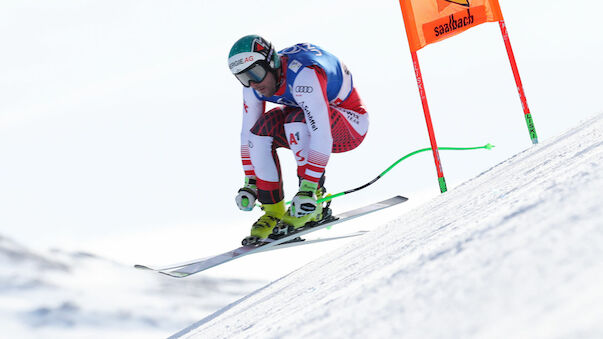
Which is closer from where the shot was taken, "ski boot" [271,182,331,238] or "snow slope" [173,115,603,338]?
"snow slope" [173,115,603,338]

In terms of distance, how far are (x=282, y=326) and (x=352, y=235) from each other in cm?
380

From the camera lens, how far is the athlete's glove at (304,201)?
426 centimetres

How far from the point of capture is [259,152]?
451 cm

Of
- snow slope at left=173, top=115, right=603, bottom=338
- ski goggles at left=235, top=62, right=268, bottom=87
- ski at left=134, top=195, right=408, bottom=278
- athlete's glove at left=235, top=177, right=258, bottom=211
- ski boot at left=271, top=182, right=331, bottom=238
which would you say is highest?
ski goggles at left=235, top=62, right=268, bottom=87

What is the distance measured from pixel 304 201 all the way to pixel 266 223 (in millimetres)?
507

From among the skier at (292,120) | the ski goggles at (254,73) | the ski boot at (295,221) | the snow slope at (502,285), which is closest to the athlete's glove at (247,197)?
the skier at (292,120)

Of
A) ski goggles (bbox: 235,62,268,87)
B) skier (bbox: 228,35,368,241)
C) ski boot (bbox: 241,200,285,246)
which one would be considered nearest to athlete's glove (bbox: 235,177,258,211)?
skier (bbox: 228,35,368,241)

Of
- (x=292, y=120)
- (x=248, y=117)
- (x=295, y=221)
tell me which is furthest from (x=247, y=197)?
(x=292, y=120)

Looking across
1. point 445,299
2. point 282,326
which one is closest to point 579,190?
point 445,299

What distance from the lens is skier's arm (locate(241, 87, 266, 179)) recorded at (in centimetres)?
474

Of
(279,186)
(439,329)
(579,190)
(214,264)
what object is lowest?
(439,329)

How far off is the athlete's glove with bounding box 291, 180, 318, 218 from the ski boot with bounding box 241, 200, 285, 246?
385mm

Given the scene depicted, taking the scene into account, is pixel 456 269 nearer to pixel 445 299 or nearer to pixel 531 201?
pixel 445 299

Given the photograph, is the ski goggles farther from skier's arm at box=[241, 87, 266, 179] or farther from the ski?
the ski
